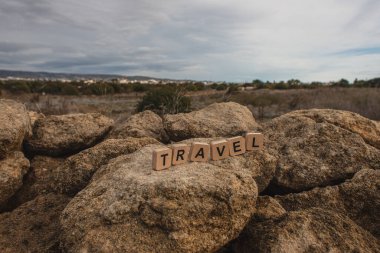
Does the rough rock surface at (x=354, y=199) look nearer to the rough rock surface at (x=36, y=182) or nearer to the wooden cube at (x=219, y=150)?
the wooden cube at (x=219, y=150)

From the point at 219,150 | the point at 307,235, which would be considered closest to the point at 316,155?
the point at 219,150

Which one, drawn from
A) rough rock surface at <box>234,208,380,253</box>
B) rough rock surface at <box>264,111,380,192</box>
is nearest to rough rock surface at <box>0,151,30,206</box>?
rough rock surface at <box>234,208,380,253</box>

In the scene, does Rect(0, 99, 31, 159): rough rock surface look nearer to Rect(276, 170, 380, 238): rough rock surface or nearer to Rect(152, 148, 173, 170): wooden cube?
Rect(152, 148, 173, 170): wooden cube

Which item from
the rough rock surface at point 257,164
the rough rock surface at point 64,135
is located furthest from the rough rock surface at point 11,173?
the rough rock surface at point 257,164

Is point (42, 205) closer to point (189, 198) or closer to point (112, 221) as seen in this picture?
point (112, 221)

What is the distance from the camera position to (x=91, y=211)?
160 inches

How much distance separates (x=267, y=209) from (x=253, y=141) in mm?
945

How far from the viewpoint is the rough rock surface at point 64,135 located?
22.0 feet

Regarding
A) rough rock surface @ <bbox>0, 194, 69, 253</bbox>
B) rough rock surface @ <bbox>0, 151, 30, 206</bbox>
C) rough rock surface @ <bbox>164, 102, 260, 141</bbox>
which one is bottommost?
rough rock surface @ <bbox>0, 194, 69, 253</bbox>

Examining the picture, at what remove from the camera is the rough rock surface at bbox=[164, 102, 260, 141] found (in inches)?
263

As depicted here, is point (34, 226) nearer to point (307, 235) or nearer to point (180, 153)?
point (180, 153)

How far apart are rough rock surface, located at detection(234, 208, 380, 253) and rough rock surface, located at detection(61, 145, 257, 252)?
30cm

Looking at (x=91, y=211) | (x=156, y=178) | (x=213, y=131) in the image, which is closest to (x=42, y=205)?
(x=91, y=211)

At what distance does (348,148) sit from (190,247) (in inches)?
122
